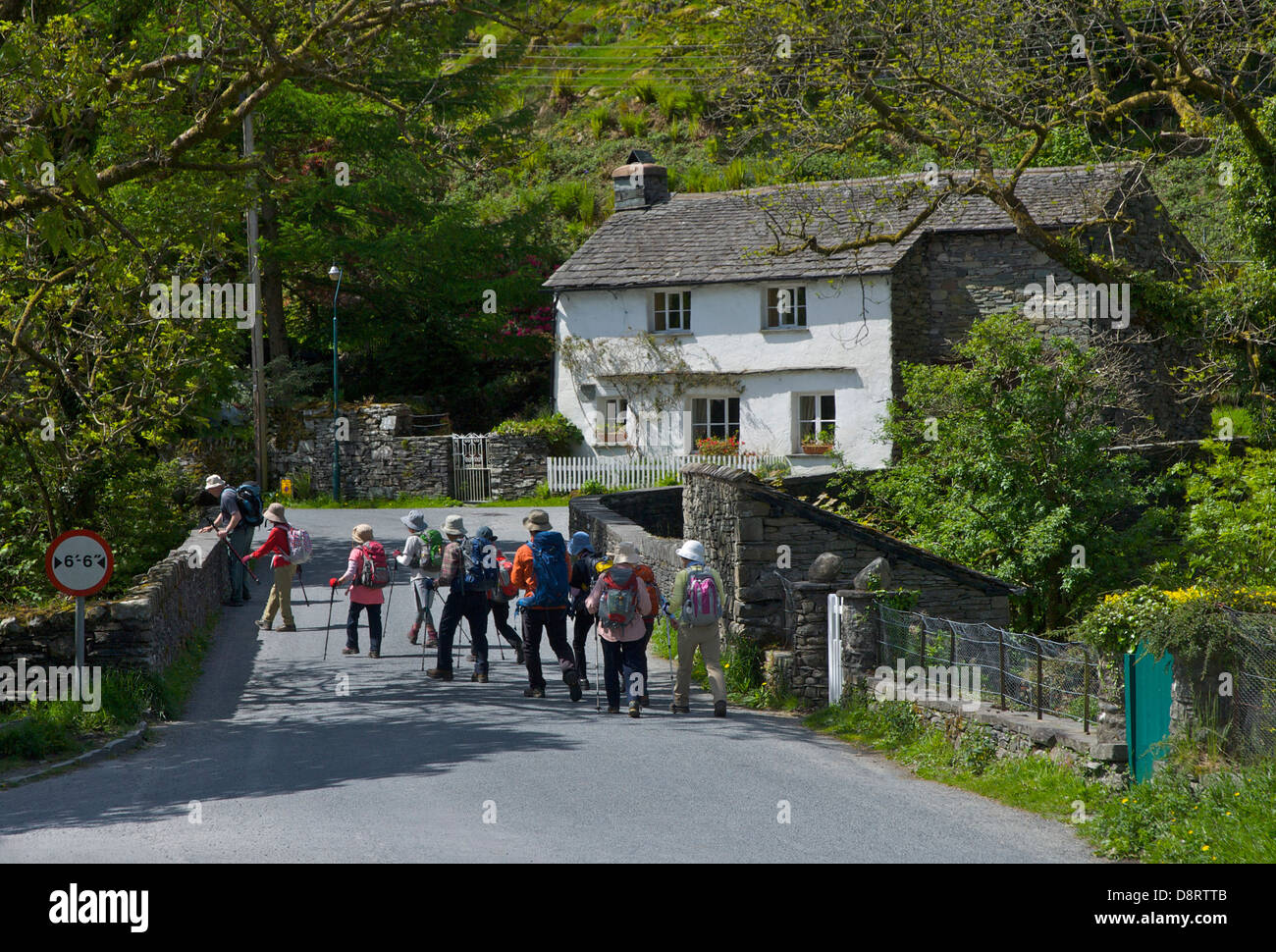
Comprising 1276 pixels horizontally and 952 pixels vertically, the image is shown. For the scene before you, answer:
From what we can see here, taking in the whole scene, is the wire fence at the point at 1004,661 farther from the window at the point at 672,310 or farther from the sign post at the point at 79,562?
the window at the point at 672,310

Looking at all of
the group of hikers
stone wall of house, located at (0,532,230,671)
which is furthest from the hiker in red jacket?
stone wall of house, located at (0,532,230,671)

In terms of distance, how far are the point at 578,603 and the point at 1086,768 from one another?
19.2 ft

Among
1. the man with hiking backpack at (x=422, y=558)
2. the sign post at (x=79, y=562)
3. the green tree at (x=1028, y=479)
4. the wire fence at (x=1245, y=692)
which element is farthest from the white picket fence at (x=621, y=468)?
the wire fence at (x=1245, y=692)

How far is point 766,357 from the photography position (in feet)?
105

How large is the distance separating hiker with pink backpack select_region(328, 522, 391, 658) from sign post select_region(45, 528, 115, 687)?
333 cm

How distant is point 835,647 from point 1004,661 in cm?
260

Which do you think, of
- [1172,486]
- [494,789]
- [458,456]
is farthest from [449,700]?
A: [458,456]

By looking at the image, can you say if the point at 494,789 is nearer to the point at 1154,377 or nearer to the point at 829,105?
the point at 829,105

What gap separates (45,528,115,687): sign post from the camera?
36.9 feet

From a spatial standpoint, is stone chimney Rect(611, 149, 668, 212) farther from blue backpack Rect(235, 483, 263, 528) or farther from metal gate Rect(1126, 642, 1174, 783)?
metal gate Rect(1126, 642, 1174, 783)

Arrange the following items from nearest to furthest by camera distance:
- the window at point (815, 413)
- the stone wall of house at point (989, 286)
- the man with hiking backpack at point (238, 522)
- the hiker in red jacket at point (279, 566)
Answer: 1. the hiker in red jacket at point (279, 566)
2. the man with hiking backpack at point (238, 522)
3. the stone wall of house at point (989, 286)
4. the window at point (815, 413)

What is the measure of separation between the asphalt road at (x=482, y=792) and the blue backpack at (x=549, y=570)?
1.04 m

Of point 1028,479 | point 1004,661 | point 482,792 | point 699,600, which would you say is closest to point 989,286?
point 1028,479

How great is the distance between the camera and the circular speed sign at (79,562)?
1126cm
